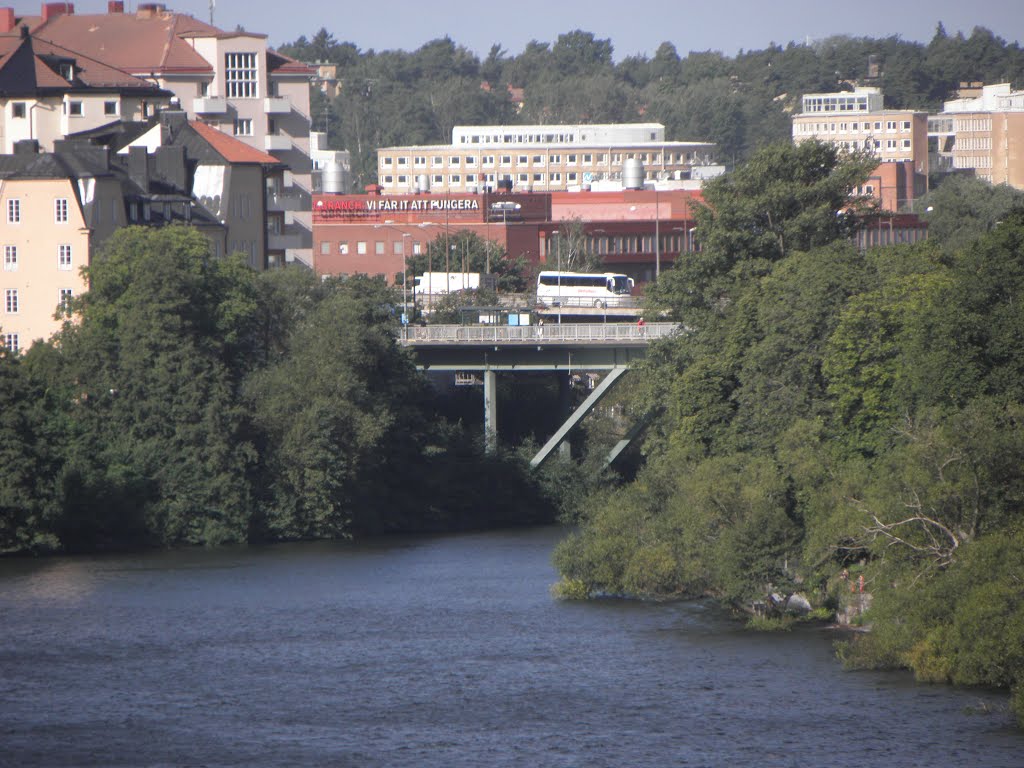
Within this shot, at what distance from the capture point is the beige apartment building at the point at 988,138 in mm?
165000

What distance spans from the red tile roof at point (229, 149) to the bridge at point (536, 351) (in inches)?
581

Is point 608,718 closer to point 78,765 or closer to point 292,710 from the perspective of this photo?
point 292,710

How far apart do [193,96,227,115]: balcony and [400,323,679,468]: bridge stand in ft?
91.0

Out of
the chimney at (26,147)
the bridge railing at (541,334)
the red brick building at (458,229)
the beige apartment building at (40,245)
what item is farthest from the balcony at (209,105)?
the bridge railing at (541,334)

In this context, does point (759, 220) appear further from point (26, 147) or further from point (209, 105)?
point (209, 105)

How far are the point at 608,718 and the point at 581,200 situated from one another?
91532mm

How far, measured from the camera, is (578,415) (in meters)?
65.4

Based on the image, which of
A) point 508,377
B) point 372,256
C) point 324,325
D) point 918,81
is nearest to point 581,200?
point 372,256

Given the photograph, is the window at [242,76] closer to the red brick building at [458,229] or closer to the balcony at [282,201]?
the balcony at [282,201]

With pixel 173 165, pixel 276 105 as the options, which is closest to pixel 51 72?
pixel 173 165

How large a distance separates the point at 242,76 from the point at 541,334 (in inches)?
1323

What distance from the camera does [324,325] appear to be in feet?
191

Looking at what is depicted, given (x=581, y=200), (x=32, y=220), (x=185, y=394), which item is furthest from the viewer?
(x=581, y=200)

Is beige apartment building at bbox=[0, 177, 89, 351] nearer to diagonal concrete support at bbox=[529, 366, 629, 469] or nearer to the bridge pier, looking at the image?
the bridge pier
